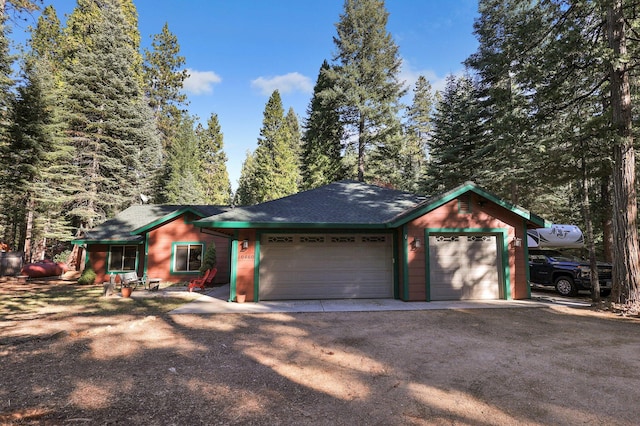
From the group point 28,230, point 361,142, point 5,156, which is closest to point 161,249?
point 28,230

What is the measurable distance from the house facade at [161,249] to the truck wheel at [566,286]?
1374 centimetres

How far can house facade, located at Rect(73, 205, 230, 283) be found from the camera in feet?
49.0

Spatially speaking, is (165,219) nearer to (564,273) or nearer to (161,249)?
(161,249)

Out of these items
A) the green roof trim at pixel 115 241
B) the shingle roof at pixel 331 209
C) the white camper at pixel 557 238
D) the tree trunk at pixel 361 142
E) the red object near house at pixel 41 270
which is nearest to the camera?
the shingle roof at pixel 331 209

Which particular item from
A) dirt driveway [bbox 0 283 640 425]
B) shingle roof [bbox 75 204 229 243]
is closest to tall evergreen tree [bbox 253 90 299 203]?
shingle roof [bbox 75 204 229 243]

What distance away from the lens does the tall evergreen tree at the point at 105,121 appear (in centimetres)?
2125

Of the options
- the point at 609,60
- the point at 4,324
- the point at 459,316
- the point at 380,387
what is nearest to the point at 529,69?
the point at 609,60

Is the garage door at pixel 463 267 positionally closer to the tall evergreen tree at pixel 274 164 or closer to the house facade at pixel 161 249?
the house facade at pixel 161 249

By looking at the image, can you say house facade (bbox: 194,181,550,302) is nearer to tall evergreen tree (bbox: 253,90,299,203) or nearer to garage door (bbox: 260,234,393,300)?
garage door (bbox: 260,234,393,300)

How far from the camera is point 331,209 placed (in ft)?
37.2

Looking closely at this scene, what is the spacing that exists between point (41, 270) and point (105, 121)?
11069 mm

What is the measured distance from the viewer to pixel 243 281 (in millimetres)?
10039

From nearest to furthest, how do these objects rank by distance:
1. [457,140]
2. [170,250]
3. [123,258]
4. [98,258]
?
[170,250] → [98,258] → [123,258] → [457,140]

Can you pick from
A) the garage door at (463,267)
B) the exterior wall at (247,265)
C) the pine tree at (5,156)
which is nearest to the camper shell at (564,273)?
the garage door at (463,267)
